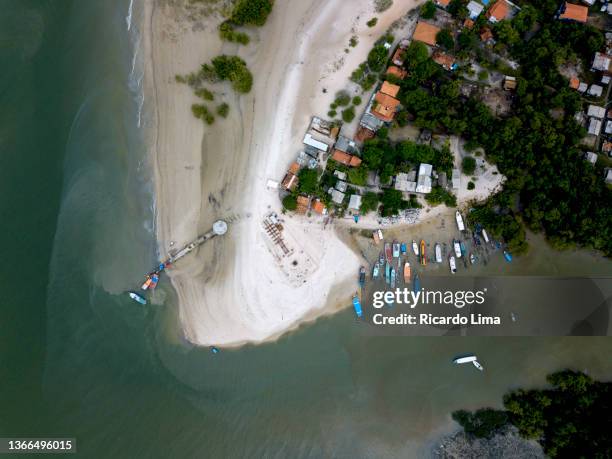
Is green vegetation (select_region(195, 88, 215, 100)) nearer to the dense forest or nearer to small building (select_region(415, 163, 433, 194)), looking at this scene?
the dense forest

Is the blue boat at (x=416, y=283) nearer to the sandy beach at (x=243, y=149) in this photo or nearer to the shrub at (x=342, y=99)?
the sandy beach at (x=243, y=149)

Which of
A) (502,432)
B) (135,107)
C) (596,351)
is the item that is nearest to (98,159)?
(135,107)

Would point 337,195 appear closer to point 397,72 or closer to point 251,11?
point 397,72

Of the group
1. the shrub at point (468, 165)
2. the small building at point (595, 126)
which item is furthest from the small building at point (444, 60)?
the small building at point (595, 126)

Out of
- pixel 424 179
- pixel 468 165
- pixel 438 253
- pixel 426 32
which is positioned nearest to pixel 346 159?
pixel 424 179

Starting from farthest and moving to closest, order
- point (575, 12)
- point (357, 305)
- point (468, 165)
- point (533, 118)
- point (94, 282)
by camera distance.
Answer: point (357, 305), point (468, 165), point (94, 282), point (575, 12), point (533, 118)

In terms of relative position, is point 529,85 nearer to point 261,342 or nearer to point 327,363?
point 327,363

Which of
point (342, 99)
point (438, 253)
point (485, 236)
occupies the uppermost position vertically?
point (342, 99)
